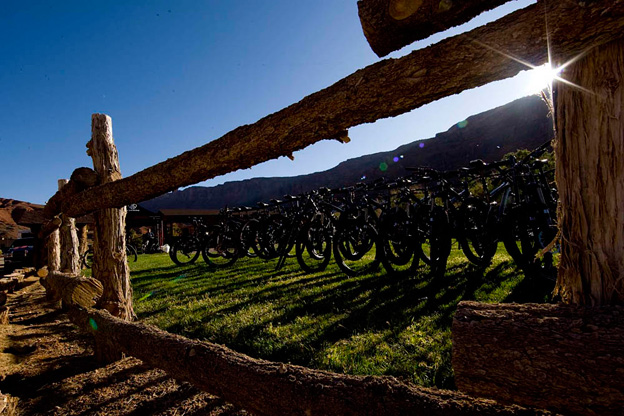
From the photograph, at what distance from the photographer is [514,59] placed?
3.30ft

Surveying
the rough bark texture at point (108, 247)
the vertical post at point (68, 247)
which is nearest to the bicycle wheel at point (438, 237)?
the rough bark texture at point (108, 247)

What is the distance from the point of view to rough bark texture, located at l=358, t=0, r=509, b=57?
1.09m

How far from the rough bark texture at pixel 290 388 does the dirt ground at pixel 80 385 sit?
425 millimetres

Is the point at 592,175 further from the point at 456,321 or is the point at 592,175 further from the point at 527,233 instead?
the point at 527,233

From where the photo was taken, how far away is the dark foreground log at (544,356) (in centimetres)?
79

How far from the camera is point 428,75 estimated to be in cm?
114

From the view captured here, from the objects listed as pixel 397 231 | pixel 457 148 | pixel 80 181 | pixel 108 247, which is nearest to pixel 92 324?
pixel 108 247

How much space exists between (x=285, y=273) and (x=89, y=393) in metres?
3.99

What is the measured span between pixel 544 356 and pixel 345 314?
8.27 feet

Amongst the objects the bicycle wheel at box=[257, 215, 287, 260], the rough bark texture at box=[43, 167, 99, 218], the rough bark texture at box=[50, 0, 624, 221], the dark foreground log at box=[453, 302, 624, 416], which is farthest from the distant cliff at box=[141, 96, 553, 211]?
the dark foreground log at box=[453, 302, 624, 416]

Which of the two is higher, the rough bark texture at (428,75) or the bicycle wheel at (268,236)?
the rough bark texture at (428,75)

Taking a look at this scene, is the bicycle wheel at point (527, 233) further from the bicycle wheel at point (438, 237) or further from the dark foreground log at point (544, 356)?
the dark foreground log at point (544, 356)

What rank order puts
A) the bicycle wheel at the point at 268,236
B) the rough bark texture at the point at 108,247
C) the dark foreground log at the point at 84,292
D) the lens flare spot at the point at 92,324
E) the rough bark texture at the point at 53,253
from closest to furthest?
the lens flare spot at the point at 92,324, the dark foreground log at the point at 84,292, the rough bark texture at the point at 108,247, the rough bark texture at the point at 53,253, the bicycle wheel at the point at 268,236

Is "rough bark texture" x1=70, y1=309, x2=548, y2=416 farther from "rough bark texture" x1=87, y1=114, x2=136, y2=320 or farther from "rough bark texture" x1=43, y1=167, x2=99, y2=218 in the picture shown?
"rough bark texture" x1=43, y1=167, x2=99, y2=218
